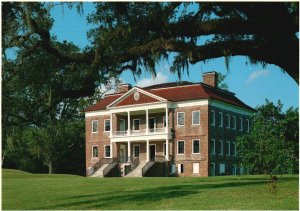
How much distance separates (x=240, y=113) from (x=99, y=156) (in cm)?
1432

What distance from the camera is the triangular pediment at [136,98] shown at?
46094mm

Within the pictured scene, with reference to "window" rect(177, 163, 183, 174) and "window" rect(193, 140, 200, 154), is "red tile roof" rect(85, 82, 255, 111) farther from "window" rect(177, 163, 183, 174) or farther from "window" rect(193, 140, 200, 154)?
"window" rect(177, 163, 183, 174)

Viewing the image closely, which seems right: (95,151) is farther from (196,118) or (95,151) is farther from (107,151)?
(196,118)

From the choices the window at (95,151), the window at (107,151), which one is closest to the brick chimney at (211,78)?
the window at (107,151)

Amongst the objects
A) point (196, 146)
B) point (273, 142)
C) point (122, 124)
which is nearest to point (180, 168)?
point (196, 146)

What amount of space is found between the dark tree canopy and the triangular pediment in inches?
1290

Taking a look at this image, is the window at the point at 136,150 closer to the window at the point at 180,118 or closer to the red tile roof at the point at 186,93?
the red tile roof at the point at 186,93

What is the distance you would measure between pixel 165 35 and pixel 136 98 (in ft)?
116

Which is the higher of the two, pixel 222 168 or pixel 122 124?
pixel 122 124

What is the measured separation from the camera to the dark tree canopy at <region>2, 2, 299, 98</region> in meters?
10.9

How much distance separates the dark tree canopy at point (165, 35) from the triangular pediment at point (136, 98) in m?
32.8

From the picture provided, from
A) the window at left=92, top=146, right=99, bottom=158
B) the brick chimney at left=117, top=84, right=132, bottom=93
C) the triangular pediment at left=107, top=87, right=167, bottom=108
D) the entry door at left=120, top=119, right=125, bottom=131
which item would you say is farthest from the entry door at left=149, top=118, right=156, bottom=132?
the window at left=92, top=146, right=99, bottom=158

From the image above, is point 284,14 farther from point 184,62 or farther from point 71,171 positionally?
point 71,171

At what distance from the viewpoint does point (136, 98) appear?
47.4 metres
